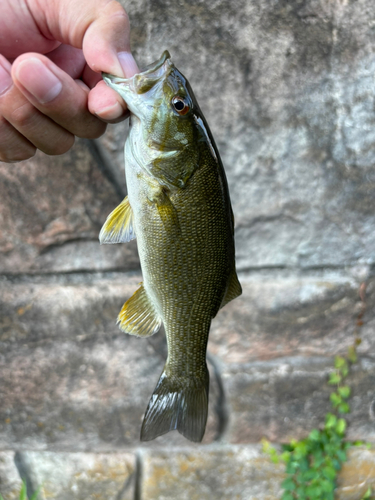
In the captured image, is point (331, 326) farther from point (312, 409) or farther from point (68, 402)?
point (68, 402)

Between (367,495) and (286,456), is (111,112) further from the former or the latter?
(367,495)

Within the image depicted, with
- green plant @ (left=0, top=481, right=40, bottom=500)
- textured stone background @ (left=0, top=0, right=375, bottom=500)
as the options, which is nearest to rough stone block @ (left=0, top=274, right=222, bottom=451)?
textured stone background @ (left=0, top=0, right=375, bottom=500)

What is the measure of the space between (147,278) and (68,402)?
0.65m

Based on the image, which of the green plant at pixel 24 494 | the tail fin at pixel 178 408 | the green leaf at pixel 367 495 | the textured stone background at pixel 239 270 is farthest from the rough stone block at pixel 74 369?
the green leaf at pixel 367 495

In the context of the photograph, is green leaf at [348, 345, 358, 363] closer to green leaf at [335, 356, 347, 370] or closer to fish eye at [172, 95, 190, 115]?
green leaf at [335, 356, 347, 370]

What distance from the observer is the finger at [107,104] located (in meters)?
0.57

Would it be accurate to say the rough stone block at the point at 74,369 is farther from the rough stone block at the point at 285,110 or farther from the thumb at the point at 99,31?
the thumb at the point at 99,31

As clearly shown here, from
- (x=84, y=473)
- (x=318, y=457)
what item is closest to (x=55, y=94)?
(x=84, y=473)

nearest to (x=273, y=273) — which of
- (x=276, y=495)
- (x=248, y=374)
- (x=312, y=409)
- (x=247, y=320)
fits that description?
(x=247, y=320)

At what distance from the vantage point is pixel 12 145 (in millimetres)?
657

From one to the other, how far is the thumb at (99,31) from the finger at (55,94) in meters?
0.05

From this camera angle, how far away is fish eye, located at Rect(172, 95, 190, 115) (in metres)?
0.58

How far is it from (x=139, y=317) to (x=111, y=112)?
36 cm

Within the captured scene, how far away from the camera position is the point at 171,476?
118cm
